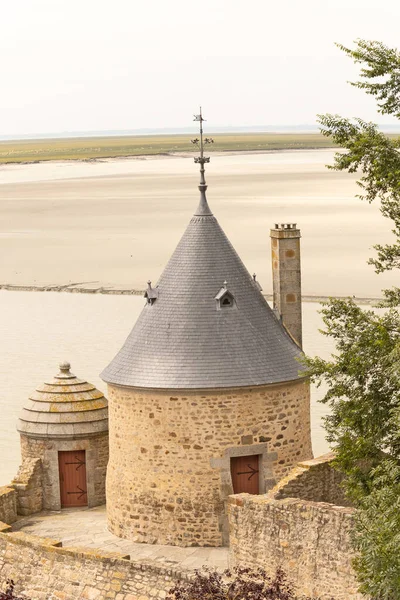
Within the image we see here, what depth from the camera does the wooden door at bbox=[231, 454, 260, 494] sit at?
998 inches

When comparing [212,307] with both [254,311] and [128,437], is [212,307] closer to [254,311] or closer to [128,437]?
[254,311]

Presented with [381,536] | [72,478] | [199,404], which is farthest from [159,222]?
[381,536]

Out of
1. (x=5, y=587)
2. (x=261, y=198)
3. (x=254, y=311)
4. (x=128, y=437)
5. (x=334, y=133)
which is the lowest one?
(x=5, y=587)

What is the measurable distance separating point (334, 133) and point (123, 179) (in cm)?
10649

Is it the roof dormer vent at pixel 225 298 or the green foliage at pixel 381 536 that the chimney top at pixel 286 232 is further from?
the green foliage at pixel 381 536

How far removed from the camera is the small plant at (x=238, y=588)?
62.1 feet

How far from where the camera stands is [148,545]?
25391 mm

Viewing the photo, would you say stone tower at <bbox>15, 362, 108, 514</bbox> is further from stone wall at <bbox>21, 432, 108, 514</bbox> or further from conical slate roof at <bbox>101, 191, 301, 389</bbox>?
conical slate roof at <bbox>101, 191, 301, 389</bbox>

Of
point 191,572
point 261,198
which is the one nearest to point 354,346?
point 191,572

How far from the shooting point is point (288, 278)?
2773 centimetres

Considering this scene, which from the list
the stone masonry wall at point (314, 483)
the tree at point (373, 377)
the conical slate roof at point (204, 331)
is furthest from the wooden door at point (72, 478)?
the tree at point (373, 377)

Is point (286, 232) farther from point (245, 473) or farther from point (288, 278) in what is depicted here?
point (245, 473)

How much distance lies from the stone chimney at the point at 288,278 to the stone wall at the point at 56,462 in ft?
12.7

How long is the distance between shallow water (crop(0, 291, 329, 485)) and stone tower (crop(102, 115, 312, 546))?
6357mm
